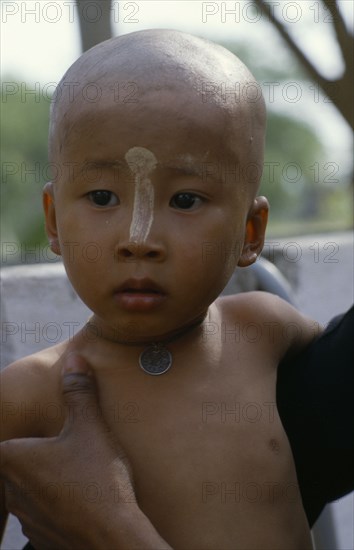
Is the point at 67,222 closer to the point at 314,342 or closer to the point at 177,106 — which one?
the point at 177,106

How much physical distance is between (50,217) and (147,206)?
282mm

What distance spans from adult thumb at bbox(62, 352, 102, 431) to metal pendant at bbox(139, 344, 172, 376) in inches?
4.1

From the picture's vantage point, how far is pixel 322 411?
2.02 metres

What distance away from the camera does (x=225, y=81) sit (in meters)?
1.88

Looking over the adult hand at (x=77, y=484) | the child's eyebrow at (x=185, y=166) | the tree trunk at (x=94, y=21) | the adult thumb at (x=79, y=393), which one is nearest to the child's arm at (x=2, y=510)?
the adult hand at (x=77, y=484)

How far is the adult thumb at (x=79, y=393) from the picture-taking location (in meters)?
1.84

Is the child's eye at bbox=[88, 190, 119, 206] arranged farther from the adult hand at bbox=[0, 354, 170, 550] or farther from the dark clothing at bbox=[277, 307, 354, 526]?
the dark clothing at bbox=[277, 307, 354, 526]

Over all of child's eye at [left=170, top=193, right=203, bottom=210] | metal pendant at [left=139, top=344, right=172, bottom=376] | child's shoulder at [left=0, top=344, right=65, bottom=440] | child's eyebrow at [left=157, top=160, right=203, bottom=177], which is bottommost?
child's shoulder at [left=0, top=344, right=65, bottom=440]

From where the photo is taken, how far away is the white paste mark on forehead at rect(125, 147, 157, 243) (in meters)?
1.76

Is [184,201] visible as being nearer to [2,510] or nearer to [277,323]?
[277,323]

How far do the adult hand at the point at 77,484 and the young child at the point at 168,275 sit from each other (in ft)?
0.17

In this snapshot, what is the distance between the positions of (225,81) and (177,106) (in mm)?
143

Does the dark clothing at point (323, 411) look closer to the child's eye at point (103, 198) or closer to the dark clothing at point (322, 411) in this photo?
the dark clothing at point (322, 411)

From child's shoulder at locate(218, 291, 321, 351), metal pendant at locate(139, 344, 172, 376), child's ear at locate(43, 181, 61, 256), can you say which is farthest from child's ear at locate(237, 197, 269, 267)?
child's ear at locate(43, 181, 61, 256)
